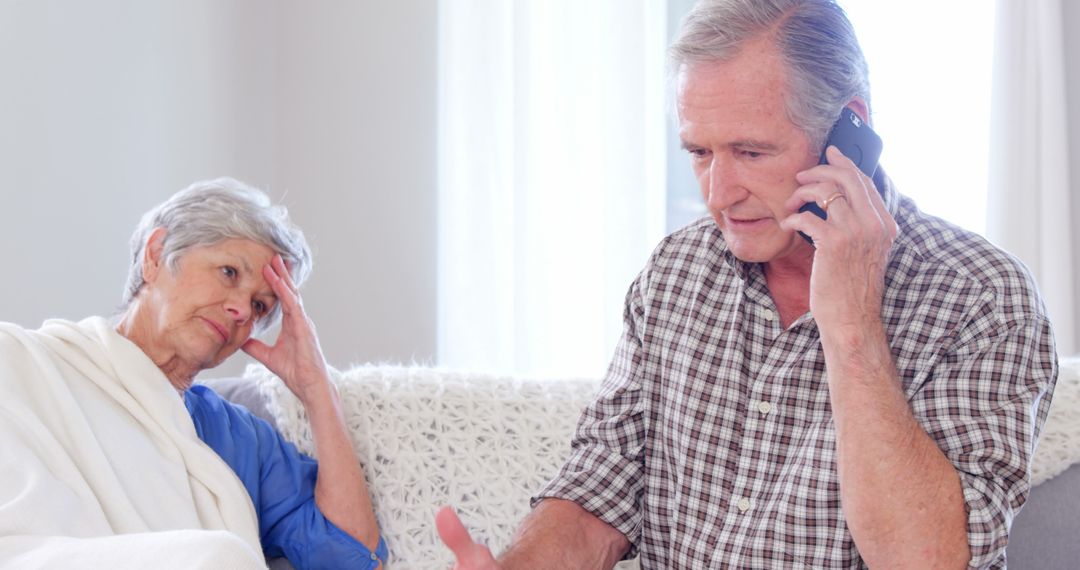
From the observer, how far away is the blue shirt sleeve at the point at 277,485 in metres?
2.03

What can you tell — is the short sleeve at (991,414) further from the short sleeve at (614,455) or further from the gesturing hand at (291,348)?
the gesturing hand at (291,348)

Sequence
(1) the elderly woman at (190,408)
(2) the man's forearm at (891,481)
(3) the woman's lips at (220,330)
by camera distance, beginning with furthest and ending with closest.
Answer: (3) the woman's lips at (220,330) → (1) the elderly woman at (190,408) → (2) the man's forearm at (891,481)

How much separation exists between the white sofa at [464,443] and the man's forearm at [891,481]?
26.8 inches

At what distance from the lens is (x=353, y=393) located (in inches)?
86.0

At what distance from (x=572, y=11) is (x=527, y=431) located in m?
1.76

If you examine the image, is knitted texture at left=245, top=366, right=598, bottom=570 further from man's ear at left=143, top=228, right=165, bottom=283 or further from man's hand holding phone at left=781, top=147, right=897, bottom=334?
man's hand holding phone at left=781, top=147, right=897, bottom=334

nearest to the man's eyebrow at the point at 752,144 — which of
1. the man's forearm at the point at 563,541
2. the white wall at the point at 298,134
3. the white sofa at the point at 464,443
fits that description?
the man's forearm at the point at 563,541

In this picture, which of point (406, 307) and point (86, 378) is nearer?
point (86, 378)

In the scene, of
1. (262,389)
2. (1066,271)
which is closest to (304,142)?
(262,389)

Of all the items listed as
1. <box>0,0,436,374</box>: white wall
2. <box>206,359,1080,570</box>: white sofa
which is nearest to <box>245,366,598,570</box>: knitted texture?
<box>206,359,1080,570</box>: white sofa

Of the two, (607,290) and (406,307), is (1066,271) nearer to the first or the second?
(607,290)

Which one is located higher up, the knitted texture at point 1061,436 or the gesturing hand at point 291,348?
the gesturing hand at point 291,348

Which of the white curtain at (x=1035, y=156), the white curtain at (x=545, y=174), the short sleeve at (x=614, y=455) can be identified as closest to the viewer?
the short sleeve at (x=614, y=455)

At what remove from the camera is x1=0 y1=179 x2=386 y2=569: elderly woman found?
181cm
